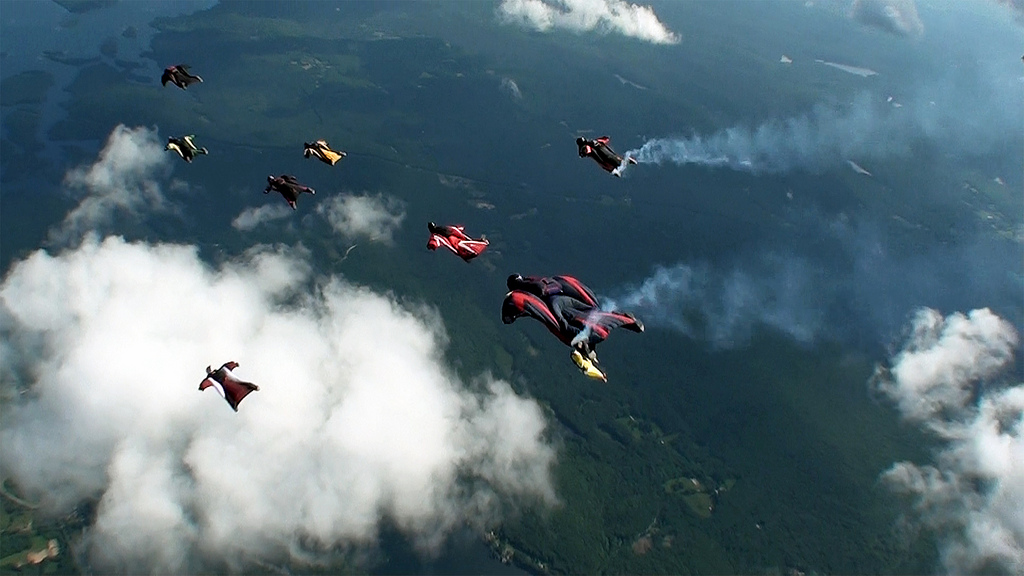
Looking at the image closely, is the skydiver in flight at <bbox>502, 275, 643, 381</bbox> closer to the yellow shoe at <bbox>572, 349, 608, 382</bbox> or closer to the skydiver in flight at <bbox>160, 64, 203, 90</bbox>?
the yellow shoe at <bbox>572, 349, 608, 382</bbox>

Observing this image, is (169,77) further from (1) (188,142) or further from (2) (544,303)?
(2) (544,303)

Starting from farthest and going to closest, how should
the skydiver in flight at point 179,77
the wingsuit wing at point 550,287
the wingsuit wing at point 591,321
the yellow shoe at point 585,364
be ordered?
the skydiver in flight at point 179,77 → the wingsuit wing at point 550,287 → the wingsuit wing at point 591,321 → the yellow shoe at point 585,364

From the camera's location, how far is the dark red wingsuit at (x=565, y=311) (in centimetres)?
4709

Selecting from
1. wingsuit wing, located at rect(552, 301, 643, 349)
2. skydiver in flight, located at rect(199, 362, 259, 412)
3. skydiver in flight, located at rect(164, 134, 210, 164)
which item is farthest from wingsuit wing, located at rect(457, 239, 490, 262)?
skydiver in flight, located at rect(164, 134, 210, 164)

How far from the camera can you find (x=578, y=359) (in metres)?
45.2

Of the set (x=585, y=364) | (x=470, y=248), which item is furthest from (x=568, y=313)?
(x=470, y=248)

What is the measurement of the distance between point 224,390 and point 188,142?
28.5 m

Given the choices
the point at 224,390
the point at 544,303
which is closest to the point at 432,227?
the point at 544,303

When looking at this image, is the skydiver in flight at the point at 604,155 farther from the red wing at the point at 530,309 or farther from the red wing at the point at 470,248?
the red wing at the point at 530,309

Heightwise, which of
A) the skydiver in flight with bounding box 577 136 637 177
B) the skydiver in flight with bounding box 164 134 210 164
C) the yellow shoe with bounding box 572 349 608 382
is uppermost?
the skydiver in flight with bounding box 577 136 637 177

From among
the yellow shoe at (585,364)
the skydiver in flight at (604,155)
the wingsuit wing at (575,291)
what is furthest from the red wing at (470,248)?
the yellow shoe at (585,364)

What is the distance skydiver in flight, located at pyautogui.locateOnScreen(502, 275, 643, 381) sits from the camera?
46.7 meters

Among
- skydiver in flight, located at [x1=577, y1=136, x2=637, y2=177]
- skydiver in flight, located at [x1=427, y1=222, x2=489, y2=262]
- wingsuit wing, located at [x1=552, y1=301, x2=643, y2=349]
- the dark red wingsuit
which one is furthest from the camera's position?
skydiver in flight, located at [x1=427, y1=222, x2=489, y2=262]

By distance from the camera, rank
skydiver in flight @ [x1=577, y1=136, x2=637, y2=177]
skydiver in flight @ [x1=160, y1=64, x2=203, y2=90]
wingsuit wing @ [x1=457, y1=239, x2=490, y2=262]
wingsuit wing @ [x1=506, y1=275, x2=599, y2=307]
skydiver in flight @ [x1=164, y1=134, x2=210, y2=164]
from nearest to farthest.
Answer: wingsuit wing @ [x1=506, y1=275, x2=599, y2=307]
skydiver in flight @ [x1=577, y1=136, x2=637, y2=177]
wingsuit wing @ [x1=457, y1=239, x2=490, y2=262]
skydiver in flight @ [x1=160, y1=64, x2=203, y2=90]
skydiver in flight @ [x1=164, y1=134, x2=210, y2=164]
